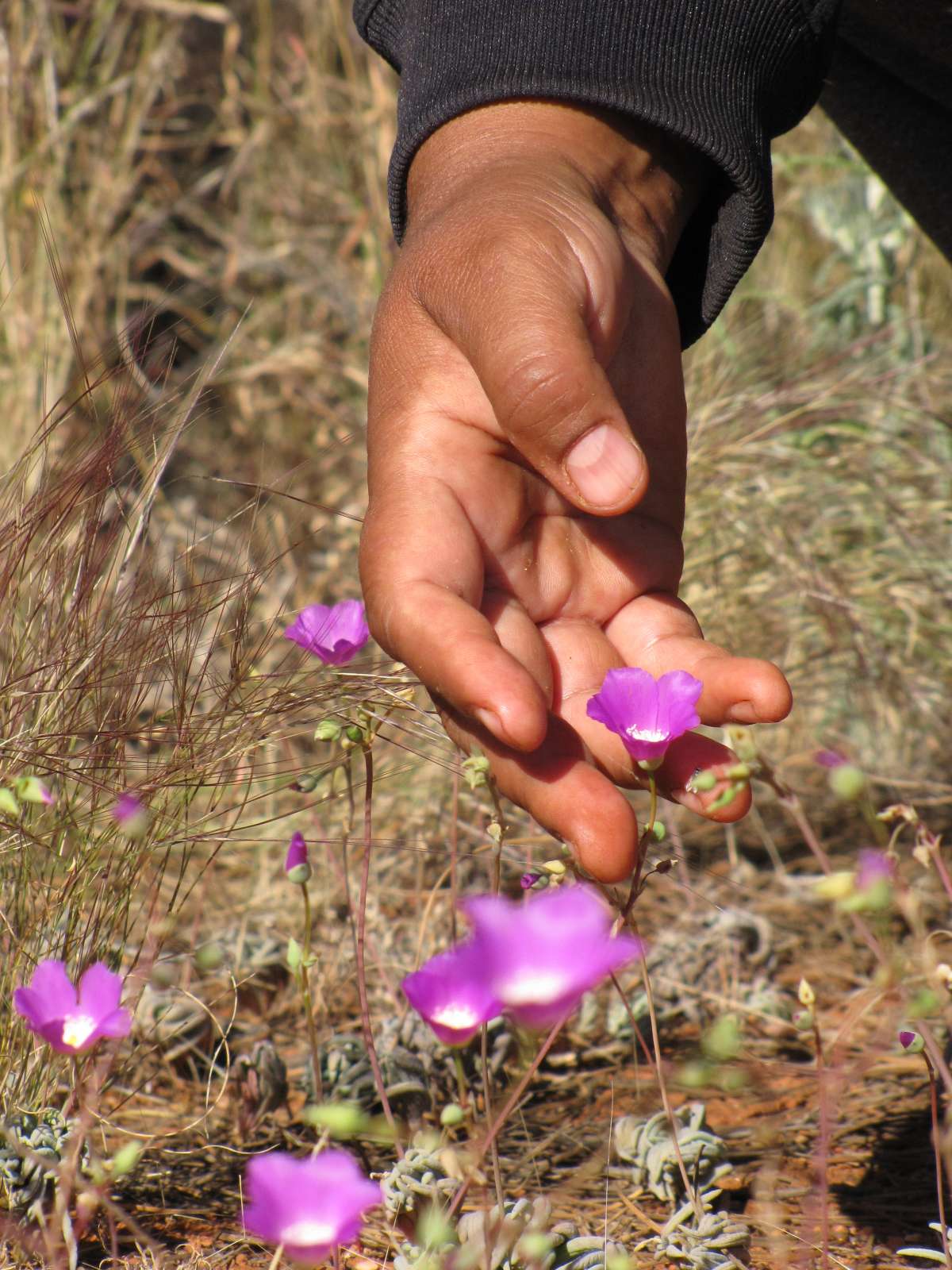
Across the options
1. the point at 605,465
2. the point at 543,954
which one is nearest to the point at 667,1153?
the point at 543,954

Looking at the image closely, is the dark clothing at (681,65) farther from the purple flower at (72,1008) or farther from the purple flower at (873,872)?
the purple flower at (72,1008)

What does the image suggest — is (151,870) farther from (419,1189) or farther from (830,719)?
(830,719)

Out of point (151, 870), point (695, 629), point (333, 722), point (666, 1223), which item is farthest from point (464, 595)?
point (151, 870)

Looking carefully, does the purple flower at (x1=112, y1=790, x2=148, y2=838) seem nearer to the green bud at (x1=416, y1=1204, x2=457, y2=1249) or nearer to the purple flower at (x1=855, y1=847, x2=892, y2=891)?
the green bud at (x1=416, y1=1204, x2=457, y2=1249)

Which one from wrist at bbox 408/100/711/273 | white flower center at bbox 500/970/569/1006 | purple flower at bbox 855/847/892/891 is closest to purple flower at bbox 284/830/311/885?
white flower center at bbox 500/970/569/1006

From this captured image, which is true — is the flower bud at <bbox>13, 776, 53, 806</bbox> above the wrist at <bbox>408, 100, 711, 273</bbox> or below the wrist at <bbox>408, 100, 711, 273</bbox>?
below

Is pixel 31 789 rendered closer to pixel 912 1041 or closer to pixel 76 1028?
pixel 76 1028

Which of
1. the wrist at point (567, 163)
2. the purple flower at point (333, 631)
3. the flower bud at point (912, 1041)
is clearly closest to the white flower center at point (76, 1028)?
the purple flower at point (333, 631)
